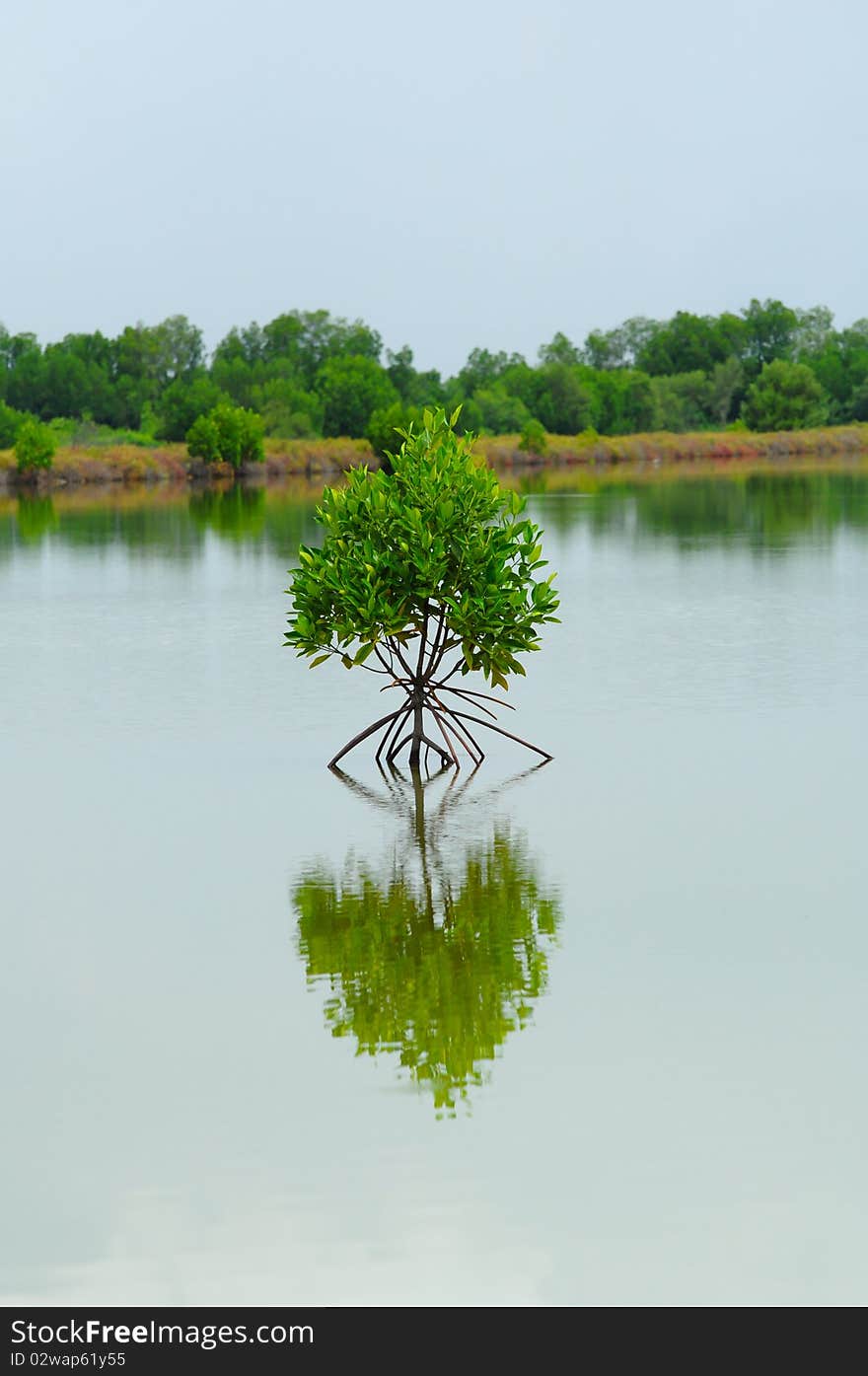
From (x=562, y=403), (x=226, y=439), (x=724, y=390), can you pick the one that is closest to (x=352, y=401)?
(x=226, y=439)

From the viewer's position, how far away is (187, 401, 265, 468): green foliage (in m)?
101

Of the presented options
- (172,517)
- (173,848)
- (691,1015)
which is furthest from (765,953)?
(172,517)

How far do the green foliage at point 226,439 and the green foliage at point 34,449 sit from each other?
9168 mm

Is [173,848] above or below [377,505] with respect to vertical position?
below

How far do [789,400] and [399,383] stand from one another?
99.1 ft

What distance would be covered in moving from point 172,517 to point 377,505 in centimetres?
4473

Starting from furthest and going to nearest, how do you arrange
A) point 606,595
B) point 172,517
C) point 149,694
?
1. point 172,517
2. point 606,595
3. point 149,694

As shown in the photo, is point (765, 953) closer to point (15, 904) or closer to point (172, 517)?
point (15, 904)

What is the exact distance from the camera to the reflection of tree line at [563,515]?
154 ft

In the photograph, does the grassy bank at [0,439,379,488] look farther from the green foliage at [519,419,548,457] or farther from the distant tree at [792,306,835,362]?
the distant tree at [792,306,835,362]

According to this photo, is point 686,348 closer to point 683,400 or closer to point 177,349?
point 683,400

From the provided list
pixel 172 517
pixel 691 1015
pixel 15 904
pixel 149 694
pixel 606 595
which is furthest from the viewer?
pixel 172 517

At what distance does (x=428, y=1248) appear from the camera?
7148mm

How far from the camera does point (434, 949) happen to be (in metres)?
11.0
